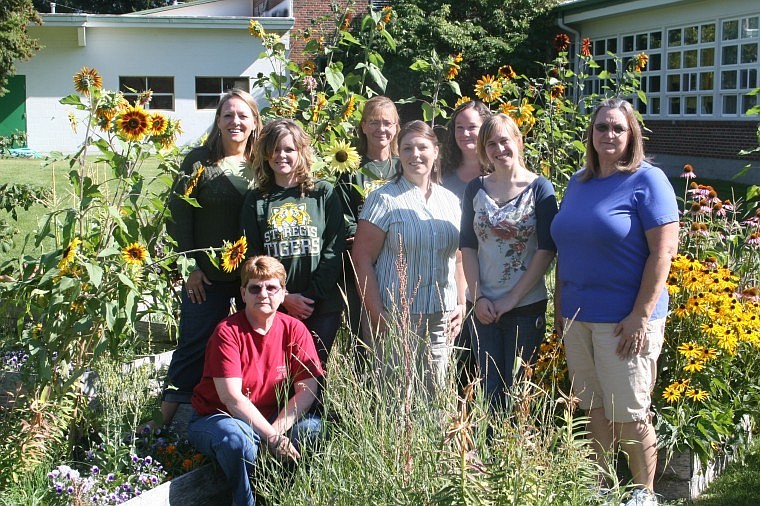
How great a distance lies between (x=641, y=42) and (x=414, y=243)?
17945 millimetres

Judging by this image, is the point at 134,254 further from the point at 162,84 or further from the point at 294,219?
the point at 162,84

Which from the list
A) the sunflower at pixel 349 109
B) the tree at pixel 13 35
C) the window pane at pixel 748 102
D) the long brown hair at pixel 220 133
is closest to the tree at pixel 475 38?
the window pane at pixel 748 102

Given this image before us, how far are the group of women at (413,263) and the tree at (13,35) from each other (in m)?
17.0

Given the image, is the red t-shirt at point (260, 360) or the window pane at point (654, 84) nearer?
the red t-shirt at point (260, 360)

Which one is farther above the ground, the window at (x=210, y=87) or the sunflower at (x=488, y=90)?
the window at (x=210, y=87)

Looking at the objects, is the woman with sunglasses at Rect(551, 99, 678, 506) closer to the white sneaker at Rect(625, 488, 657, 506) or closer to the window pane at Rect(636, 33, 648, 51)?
the white sneaker at Rect(625, 488, 657, 506)

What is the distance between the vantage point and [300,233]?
3.85 m

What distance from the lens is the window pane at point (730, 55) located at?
17266mm

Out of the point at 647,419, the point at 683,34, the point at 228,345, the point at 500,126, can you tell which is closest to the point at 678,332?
the point at 647,419

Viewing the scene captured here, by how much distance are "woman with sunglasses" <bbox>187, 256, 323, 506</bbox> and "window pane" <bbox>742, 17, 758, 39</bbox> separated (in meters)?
15.5

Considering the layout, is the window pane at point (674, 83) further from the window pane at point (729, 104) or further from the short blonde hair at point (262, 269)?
the short blonde hair at point (262, 269)

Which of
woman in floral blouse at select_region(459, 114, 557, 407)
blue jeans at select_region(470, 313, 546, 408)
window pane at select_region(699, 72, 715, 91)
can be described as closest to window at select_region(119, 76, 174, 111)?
window pane at select_region(699, 72, 715, 91)

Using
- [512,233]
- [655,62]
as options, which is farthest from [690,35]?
[512,233]

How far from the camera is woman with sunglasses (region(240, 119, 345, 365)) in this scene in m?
3.84
